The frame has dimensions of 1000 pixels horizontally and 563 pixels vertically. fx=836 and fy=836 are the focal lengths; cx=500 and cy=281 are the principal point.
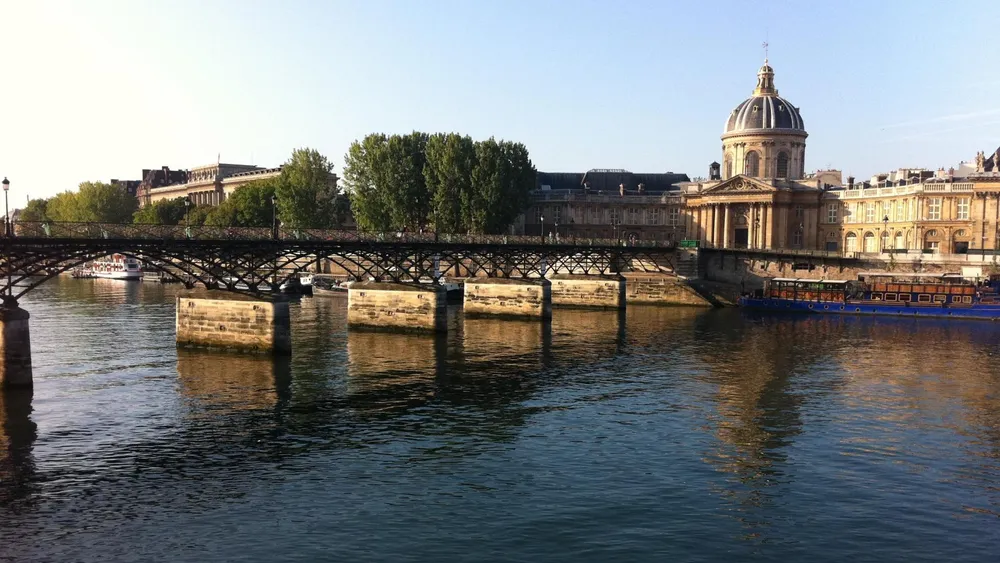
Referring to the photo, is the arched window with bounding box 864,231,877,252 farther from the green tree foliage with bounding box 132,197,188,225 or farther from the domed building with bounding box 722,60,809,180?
the green tree foliage with bounding box 132,197,188,225

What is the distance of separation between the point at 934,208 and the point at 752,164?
37737mm

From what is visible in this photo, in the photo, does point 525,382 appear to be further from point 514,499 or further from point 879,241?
point 879,241

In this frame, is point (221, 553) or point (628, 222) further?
point (628, 222)

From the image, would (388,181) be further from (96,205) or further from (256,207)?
(96,205)

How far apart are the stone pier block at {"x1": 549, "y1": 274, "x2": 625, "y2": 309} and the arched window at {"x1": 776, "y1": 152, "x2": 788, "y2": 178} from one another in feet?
216

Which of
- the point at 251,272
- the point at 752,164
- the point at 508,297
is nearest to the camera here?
the point at 251,272

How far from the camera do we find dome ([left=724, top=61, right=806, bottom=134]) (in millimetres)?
147250

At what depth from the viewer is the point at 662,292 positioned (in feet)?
346

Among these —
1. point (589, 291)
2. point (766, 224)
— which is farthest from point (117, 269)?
point (766, 224)

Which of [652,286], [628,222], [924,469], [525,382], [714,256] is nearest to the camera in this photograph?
[924,469]

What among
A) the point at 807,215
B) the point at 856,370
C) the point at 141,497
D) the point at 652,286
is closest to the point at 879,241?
the point at 807,215

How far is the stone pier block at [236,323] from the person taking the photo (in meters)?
53.6

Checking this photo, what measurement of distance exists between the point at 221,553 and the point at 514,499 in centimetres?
956

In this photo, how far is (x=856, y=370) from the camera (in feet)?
178
